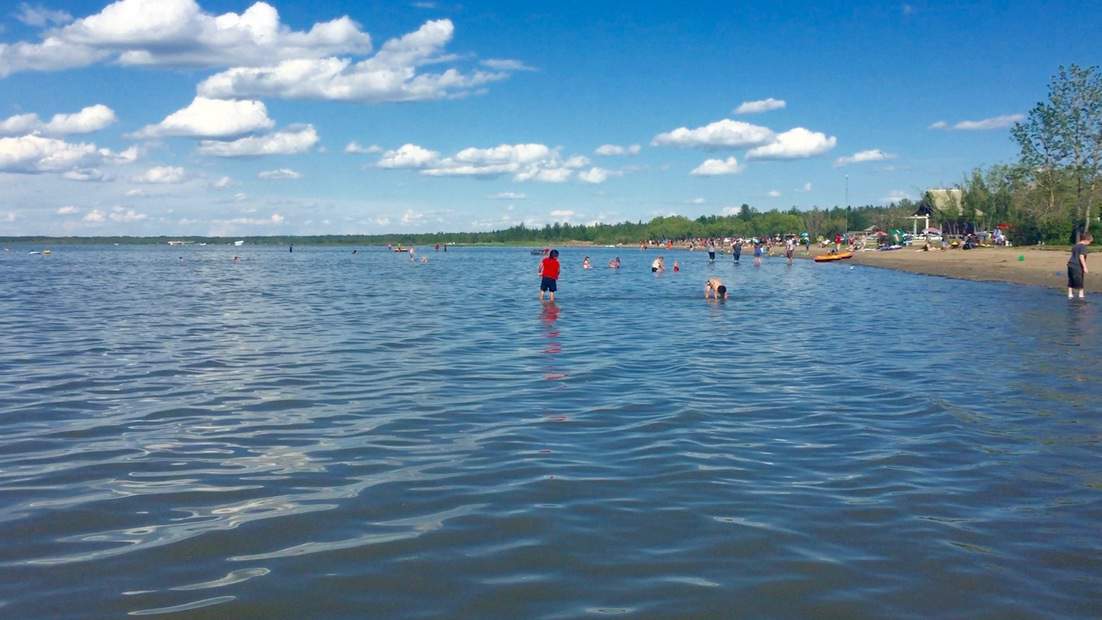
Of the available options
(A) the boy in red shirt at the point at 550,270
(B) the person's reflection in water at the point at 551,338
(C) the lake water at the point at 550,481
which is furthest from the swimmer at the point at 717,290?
(C) the lake water at the point at 550,481

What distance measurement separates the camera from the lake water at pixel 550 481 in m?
5.33

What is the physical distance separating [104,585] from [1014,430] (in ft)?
30.6

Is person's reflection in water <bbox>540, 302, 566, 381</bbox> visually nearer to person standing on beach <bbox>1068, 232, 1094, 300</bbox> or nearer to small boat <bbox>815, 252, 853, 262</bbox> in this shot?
person standing on beach <bbox>1068, 232, 1094, 300</bbox>

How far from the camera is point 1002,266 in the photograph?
1977 inches

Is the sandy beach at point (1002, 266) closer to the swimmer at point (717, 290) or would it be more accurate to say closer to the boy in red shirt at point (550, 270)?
the swimmer at point (717, 290)

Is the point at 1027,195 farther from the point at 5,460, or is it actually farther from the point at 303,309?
the point at 5,460

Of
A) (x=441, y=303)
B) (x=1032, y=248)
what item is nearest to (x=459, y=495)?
(x=441, y=303)

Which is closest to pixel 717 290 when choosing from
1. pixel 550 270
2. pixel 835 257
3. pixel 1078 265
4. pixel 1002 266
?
pixel 550 270

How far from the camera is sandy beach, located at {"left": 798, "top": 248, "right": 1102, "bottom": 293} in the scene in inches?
1585

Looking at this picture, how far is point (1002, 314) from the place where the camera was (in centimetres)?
2592

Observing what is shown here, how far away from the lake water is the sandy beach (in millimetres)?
25594

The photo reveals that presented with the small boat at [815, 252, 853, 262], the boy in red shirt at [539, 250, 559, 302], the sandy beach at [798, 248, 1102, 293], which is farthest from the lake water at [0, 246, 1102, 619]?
the small boat at [815, 252, 853, 262]

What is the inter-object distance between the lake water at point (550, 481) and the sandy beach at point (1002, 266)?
2559cm

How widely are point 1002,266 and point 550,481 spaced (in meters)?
50.2
